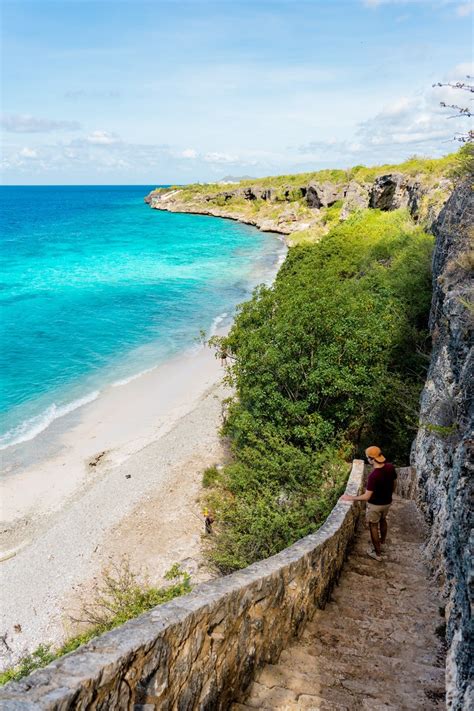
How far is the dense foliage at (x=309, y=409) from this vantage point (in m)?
12.6

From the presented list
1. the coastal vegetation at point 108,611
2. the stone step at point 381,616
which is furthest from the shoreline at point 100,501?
the stone step at point 381,616

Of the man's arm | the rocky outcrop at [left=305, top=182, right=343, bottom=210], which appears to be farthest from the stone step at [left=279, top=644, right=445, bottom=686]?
the rocky outcrop at [left=305, top=182, right=343, bottom=210]

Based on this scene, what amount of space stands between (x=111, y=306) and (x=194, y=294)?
8863 millimetres

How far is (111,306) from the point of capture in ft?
157

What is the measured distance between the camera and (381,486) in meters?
8.49

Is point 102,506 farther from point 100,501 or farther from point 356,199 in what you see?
point 356,199

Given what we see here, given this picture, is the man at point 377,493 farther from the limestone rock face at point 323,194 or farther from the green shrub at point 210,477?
the limestone rock face at point 323,194

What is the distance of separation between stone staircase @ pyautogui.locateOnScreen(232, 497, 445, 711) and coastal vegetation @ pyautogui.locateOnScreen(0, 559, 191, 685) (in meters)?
4.70

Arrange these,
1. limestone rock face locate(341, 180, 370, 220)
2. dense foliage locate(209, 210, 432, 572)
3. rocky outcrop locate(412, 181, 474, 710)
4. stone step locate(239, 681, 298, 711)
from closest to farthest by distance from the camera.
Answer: rocky outcrop locate(412, 181, 474, 710) < stone step locate(239, 681, 298, 711) < dense foliage locate(209, 210, 432, 572) < limestone rock face locate(341, 180, 370, 220)

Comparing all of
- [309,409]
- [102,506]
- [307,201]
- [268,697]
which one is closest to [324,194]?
[307,201]

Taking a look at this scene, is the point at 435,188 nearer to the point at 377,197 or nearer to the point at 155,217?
the point at 377,197

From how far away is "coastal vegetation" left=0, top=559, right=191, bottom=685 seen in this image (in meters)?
11.4

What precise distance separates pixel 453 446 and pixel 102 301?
46086 mm

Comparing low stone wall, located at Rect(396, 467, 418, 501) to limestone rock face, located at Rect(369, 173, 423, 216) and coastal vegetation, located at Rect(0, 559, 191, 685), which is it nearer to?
coastal vegetation, located at Rect(0, 559, 191, 685)
